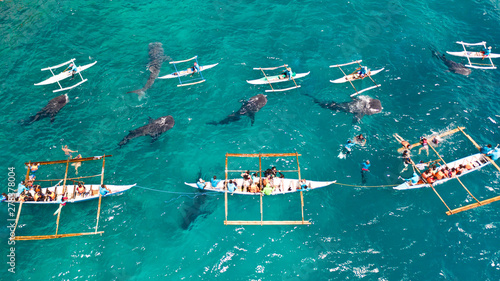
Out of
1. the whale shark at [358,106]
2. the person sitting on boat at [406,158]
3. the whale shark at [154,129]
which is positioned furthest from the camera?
the whale shark at [358,106]

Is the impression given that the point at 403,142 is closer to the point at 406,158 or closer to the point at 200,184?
the point at 406,158

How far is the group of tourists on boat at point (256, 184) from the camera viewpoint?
1316 inches

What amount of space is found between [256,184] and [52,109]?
96.1ft

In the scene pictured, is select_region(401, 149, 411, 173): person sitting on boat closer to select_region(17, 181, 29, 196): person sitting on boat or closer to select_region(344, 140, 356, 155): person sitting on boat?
select_region(344, 140, 356, 155): person sitting on boat

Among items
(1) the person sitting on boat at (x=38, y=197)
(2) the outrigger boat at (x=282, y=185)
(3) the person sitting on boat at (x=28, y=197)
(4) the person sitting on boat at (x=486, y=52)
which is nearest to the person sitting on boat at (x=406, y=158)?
(2) the outrigger boat at (x=282, y=185)

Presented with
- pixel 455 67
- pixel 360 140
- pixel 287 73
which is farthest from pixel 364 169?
pixel 455 67

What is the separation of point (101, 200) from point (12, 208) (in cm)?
940

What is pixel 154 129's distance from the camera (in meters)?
38.9

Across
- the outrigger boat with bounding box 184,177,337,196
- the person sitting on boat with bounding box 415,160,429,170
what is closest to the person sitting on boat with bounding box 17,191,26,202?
the outrigger boat with bounding box 184,177,337,196

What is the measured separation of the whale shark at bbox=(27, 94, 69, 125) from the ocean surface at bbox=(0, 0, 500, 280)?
0.71 meters

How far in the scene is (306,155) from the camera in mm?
37312

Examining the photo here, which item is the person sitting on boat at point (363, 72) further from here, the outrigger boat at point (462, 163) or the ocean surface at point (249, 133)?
the outrigger boat at point (462, 163)

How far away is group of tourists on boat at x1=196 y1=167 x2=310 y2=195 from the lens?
33438 mm

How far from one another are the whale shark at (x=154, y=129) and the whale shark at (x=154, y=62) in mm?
5577
